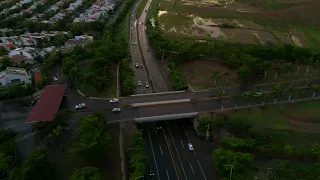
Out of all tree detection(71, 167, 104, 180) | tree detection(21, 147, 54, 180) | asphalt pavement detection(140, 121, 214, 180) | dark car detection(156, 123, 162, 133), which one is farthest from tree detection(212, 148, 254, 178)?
tree detection(21, 147, 54, 180)

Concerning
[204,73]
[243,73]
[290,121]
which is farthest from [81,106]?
[290,121]

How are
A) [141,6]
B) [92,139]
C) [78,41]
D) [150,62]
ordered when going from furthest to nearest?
[141,6]
[78,41]
[150,62]
[92,139]

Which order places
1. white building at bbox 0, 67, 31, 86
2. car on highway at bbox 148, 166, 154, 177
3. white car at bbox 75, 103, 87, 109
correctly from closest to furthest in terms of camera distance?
car on highway at bbox 148, 166, 154, 177
white car at bbox 75, 103, 87, 109
white building at bbox 0, 67, 31, 86

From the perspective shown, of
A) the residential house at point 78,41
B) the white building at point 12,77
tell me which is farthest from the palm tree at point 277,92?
the residential house at point 78,41

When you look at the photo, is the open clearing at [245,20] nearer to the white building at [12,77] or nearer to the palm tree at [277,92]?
the palm tree at [277,92]

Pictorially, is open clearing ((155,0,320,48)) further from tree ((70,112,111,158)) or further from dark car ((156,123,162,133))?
tree ((70,112,111,158))

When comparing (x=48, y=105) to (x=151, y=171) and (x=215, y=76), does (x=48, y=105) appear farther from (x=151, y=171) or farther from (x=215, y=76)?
(x=215, y=76)

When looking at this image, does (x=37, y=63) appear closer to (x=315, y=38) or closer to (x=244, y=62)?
(x=244, y=62)
